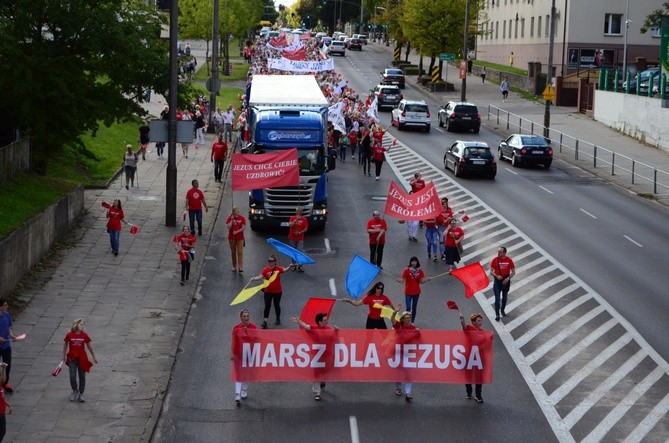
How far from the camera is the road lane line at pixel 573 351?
19.7 meters

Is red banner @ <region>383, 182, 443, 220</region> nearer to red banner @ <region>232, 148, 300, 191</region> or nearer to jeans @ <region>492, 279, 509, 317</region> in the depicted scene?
→ red banner @ <region>232, 148, 300, 191</region>

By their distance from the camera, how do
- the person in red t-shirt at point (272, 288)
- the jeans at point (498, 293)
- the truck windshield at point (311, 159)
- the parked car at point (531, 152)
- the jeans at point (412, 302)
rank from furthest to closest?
the parked car at point (531, 152) → the truck windshield at point (311, 159) → the jeans at point (498, 293) → the jeans at point (412, 302) → the person in red t-shirt at point (272, 288)

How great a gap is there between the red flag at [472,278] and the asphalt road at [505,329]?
1.18m

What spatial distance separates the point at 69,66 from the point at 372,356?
18.7 metres

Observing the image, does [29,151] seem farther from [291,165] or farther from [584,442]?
[584,442]

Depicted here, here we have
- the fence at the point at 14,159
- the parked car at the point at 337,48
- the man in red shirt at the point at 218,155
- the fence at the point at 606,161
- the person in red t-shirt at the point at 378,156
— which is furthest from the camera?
the parked car at the point at 337,48

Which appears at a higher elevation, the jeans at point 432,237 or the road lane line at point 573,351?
the jeans at point 432,237

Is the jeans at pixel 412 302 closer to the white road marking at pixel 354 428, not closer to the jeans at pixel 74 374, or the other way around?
the white road marking at pixel 354 428

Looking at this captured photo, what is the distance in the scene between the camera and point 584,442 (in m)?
16.3

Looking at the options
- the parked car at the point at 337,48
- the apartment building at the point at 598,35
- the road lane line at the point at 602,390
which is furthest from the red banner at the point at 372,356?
the parked car at the point at 337,48

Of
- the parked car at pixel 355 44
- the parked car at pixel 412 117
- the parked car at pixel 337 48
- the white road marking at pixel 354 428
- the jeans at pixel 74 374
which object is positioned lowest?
the white road marking at pixel 354 428

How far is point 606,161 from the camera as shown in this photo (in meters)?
51.0

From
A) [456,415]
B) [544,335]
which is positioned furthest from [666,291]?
[456,415]

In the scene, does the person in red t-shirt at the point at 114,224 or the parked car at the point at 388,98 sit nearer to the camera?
the person in red t-shirt at the point at 114,224
